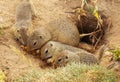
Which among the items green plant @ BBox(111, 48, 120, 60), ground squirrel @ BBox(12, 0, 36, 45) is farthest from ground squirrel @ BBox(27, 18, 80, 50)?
green plant @ BBox(111, 48, 120, 60)

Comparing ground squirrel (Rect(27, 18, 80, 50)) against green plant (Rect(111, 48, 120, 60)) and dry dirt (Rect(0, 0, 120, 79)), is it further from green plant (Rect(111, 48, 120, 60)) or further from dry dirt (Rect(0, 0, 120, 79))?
green plant (Rect(111, 48, 120, 60))

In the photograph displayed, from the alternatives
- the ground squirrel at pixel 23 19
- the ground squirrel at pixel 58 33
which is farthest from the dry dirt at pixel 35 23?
the ground squirrel at pixel 58 33

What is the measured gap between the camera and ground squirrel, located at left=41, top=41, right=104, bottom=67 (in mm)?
6270

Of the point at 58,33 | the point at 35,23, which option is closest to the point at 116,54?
the point at 58,33

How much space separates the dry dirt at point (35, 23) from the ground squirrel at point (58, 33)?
0.28 meters

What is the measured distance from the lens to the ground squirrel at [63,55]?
6.27m

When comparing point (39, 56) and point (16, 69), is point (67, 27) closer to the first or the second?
point (39, 56)

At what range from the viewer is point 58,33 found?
7137mm

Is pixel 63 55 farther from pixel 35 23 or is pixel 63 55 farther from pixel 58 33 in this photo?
pixel 35 23

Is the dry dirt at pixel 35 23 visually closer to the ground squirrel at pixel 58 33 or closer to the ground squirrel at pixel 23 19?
the ground squirrel at pixel 23 19

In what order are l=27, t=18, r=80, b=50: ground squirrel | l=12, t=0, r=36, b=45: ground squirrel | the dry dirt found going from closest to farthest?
1. the dry dirt
2. l=12, t=0, r=36, b=45: ground squirrel
3. l=27, t=18, r=80, b=50: ground squirrel

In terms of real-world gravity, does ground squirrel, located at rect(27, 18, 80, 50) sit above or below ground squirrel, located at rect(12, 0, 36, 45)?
below

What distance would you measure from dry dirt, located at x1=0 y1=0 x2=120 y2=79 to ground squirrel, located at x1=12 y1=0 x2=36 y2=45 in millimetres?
142

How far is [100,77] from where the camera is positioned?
5.12 m
